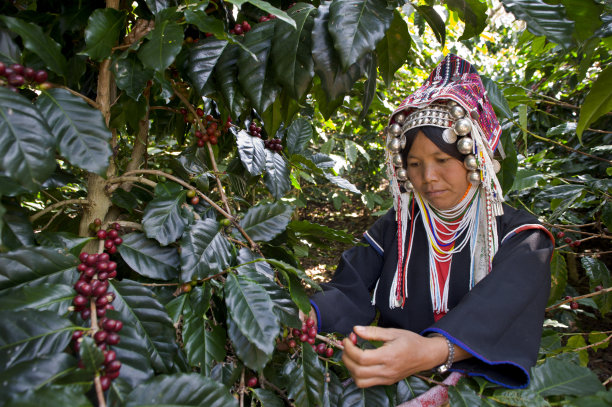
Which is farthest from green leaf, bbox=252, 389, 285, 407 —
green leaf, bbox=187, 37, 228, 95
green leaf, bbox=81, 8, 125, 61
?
green leaf, bbox=81, 8, 125, 61

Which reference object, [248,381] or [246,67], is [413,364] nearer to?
[248,381]

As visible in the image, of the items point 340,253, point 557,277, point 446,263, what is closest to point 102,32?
point 446,263

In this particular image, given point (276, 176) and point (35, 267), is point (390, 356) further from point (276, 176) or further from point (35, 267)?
point (35, 267)

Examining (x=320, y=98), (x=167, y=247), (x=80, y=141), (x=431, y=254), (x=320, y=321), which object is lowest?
(x=320, y=321)

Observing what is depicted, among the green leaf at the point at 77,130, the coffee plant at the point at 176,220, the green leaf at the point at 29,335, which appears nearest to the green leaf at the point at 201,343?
the coffee plant at the point at 176,220

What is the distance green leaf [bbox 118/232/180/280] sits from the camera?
0.79 metres

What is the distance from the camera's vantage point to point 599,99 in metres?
1.07

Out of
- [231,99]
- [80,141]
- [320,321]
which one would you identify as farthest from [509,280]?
[80,141]

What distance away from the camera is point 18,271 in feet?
2.09

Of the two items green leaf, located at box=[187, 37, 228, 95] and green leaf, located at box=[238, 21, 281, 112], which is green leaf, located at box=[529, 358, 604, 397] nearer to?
green leaf, located at box=[238, 21, 281, 112]

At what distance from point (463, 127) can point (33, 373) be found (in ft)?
3.99

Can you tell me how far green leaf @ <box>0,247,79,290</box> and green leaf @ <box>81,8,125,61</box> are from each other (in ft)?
1.18

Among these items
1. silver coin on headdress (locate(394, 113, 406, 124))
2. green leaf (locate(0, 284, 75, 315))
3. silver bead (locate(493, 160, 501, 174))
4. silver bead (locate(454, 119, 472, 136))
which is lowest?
green leaf (locate(0, 284, 75, 315))

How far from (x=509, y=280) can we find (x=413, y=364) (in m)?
0.40
